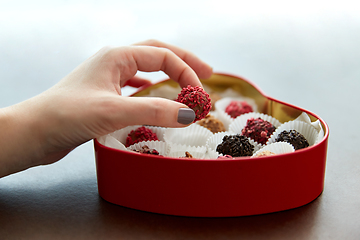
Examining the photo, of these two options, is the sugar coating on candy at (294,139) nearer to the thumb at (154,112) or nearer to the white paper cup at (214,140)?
the white paper cup at (214,140)

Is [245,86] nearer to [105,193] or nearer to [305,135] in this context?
[305,135]

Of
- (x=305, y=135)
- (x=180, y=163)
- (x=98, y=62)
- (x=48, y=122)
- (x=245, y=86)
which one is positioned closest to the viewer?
Result: (x=180, y=163)

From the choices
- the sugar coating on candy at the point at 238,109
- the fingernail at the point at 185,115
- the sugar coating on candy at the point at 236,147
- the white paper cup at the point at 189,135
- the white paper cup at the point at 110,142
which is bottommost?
the white paper cup at the point at 189,135

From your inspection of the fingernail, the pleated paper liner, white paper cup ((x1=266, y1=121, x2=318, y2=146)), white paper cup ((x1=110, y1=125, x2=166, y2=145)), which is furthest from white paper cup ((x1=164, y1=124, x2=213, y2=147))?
the fingernail

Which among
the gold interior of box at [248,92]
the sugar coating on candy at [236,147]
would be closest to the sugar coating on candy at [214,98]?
the gold interior of box at [248,92]

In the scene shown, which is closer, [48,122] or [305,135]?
[48,122]

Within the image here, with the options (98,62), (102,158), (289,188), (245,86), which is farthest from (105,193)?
(245,86)

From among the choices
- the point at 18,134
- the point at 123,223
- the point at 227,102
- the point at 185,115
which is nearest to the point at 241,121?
the point at 227,102

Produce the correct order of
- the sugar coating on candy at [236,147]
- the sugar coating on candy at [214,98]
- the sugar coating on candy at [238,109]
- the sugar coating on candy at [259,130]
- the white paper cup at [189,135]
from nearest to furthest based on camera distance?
1. the sugar coating on candy at [236,147]
2. the sugar coating on candy at [259,130]
3. the white paper cup at [189,135]
4. the sugar coating on candy at [238,109]
5. the sugar coating on candy at [214,98]
